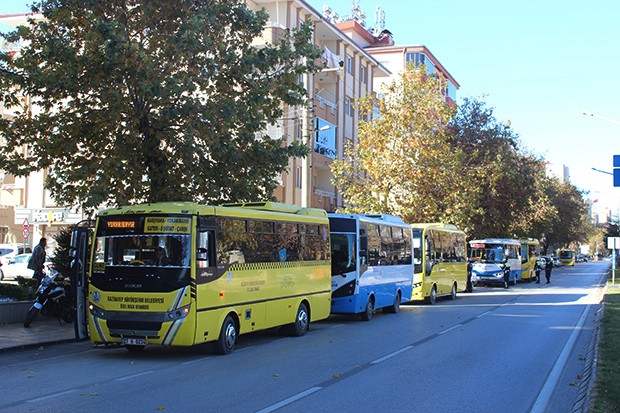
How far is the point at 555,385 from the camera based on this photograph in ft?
33.5

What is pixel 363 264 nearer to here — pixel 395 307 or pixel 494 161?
pixel 395 307

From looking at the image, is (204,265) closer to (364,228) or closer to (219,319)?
(219,319)

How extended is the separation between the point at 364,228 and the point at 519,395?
11337mm

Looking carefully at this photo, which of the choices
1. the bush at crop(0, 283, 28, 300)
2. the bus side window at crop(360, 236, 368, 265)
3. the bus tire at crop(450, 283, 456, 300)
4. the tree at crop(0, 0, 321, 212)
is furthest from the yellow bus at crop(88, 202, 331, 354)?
the bus tire at crop(450, 283, 456, 300)

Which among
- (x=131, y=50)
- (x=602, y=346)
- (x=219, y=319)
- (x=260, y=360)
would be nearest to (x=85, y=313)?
(x=219, y=319)

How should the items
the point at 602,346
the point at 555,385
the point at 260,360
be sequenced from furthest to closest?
the point at 602,346 → the point at 260,360 → the point at 555,385

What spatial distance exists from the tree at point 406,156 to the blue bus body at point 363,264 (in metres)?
13.0

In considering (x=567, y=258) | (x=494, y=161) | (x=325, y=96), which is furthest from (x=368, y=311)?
(x=567, y=258)

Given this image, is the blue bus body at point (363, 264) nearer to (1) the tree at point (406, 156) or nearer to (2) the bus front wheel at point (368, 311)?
(2) the bus front wheel at point (368, 311)

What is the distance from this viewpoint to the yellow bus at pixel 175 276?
12.0m

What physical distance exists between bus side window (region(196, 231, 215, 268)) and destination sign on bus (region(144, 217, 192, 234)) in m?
0.32

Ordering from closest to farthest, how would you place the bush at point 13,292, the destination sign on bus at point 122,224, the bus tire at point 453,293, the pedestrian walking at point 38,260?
the destination sign on bus at point 122,224 < the pedestrian walking at point 38,260 < the bush at point 13,292 < the bus tire at point 453,293

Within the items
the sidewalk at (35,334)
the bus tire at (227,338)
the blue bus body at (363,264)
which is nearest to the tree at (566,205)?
the blue bus body at (363,264)

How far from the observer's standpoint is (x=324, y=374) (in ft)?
35.2
